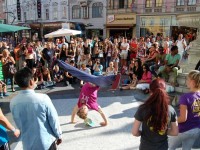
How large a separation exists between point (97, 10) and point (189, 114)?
31061 mm

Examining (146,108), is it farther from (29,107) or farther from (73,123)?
(73,123)

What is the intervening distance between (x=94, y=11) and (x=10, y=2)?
26.0 metres

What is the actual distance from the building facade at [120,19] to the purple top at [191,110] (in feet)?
87.6

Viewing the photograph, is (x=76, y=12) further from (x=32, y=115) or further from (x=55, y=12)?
(x=32, y=115)

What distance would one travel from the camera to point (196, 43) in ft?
26.1

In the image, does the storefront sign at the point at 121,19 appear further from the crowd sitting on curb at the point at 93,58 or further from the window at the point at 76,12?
the crowd sitting on curb at the point at 93,58

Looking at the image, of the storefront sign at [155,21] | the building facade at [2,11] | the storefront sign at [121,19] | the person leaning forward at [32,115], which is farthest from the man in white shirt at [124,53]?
the building facade at [2,11]

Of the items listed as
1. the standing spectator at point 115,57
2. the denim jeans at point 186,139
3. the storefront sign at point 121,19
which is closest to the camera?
the denim jeans at point 186,139

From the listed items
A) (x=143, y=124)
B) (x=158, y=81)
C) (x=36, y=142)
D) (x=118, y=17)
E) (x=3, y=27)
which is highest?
(x=118, y=17)

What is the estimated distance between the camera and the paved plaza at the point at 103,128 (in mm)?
4664

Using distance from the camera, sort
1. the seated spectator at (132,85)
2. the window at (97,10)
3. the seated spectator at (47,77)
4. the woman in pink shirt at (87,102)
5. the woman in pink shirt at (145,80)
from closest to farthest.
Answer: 1. the woman in pink shirt at (87,102)
2. the woman in pink shirt at (145,80)
3. the seated spectator at (132,85)
4. the seated spectator at (47,77)
5. the window at (97,10)

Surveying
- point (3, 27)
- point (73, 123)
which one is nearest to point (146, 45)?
point (3, 27)

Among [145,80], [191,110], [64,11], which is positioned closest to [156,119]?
[191,110]

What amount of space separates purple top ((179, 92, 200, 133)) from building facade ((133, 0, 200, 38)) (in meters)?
22.4
